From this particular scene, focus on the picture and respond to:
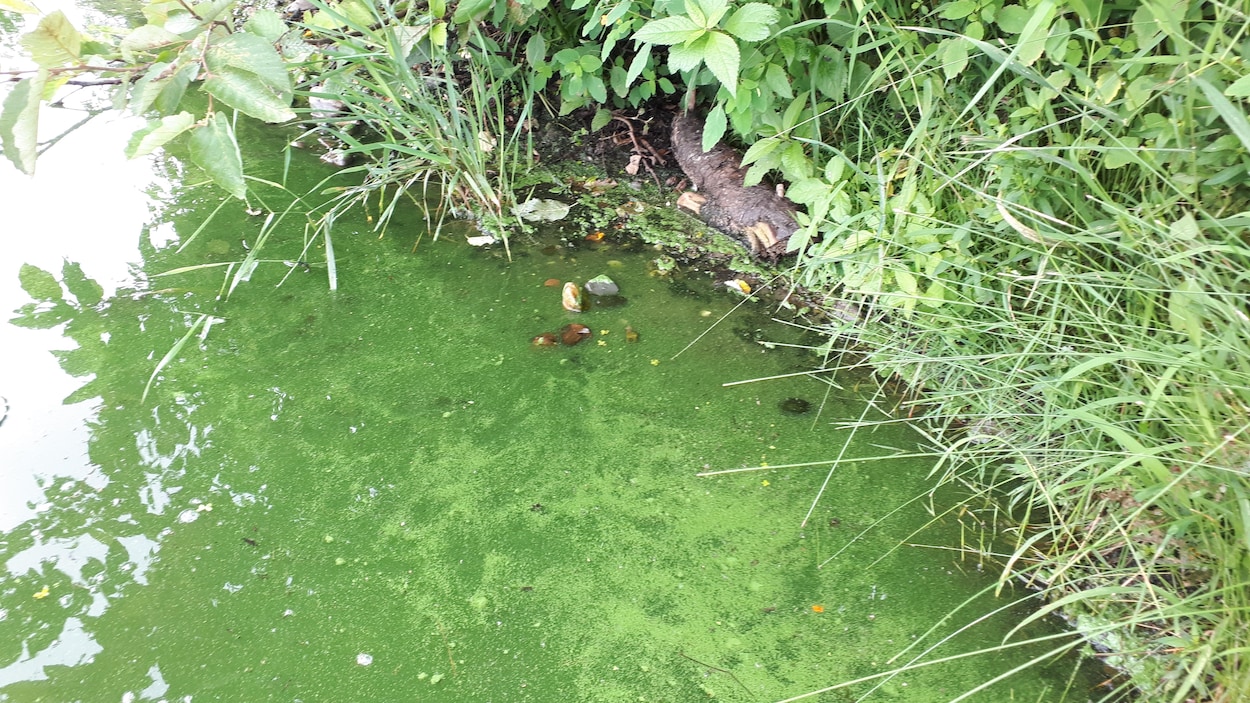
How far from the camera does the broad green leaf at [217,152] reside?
96 cm

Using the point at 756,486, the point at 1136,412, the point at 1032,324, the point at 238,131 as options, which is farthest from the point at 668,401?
the point at 238,131

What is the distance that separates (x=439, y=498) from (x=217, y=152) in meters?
0.73

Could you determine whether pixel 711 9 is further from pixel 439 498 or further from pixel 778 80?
pixel 439 498

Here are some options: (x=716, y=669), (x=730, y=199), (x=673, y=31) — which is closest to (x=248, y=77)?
(x=673, y=31)

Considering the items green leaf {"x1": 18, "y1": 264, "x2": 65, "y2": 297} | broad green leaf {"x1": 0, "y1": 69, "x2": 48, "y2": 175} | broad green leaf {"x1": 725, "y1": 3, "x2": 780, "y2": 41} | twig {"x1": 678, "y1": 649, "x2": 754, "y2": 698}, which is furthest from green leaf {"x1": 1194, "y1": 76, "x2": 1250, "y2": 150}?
green leaf {"x1": 18, "y1": 264, "x2": 65, "y2": 297}

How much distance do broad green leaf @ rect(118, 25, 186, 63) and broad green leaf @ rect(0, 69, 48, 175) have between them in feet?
0.36

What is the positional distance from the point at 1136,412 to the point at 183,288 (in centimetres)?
209

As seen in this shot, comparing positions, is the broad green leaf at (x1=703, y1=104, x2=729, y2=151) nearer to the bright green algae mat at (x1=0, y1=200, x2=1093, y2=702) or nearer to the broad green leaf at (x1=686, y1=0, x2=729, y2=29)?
the broad green leaf at (x1=686, y1=0, x2=729, y2=29)

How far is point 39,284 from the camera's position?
72.1 inches

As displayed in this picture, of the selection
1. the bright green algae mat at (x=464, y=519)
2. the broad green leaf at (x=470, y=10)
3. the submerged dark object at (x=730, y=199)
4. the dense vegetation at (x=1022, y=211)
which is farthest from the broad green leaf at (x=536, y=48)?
the bright green algae mat at (x=464, y=519)

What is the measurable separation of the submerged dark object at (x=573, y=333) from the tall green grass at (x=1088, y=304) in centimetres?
57

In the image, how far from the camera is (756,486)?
4.72 ft

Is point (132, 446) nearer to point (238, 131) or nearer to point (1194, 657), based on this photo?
point (238, 131)

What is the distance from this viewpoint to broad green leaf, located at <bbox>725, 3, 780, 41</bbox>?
1.37m
